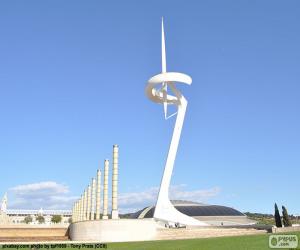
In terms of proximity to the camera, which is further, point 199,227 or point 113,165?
point 113,165

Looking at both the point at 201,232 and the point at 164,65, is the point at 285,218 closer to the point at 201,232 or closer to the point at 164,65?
the point at 201,232

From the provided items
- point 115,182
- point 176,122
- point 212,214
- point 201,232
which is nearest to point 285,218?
point 201,232

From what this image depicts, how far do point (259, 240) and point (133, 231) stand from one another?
47.4 ft

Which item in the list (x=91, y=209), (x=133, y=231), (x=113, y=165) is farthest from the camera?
(x=91, y=209)

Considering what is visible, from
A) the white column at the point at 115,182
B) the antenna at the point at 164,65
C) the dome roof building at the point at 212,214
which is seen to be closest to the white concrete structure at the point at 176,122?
the antenna at the point at 164,65

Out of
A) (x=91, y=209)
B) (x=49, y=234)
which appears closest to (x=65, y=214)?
(x=91, y=209)

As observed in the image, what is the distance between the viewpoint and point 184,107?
138ft

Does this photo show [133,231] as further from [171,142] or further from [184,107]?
[184,107]

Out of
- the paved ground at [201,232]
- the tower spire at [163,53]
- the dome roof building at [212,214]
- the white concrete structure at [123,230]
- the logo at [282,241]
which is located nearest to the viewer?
the logo at [282,241]

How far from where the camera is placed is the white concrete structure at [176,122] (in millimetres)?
39312

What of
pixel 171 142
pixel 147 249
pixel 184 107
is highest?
pixel 184 107

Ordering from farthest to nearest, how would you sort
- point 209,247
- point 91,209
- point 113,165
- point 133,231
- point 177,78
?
point 91,209 < point 113,165 < point 177,78 < point 133,231 < point 209,247

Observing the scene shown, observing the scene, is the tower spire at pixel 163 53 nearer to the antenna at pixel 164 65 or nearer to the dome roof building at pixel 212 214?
the antenna at pixel 164 65

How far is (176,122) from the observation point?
41469 mm
